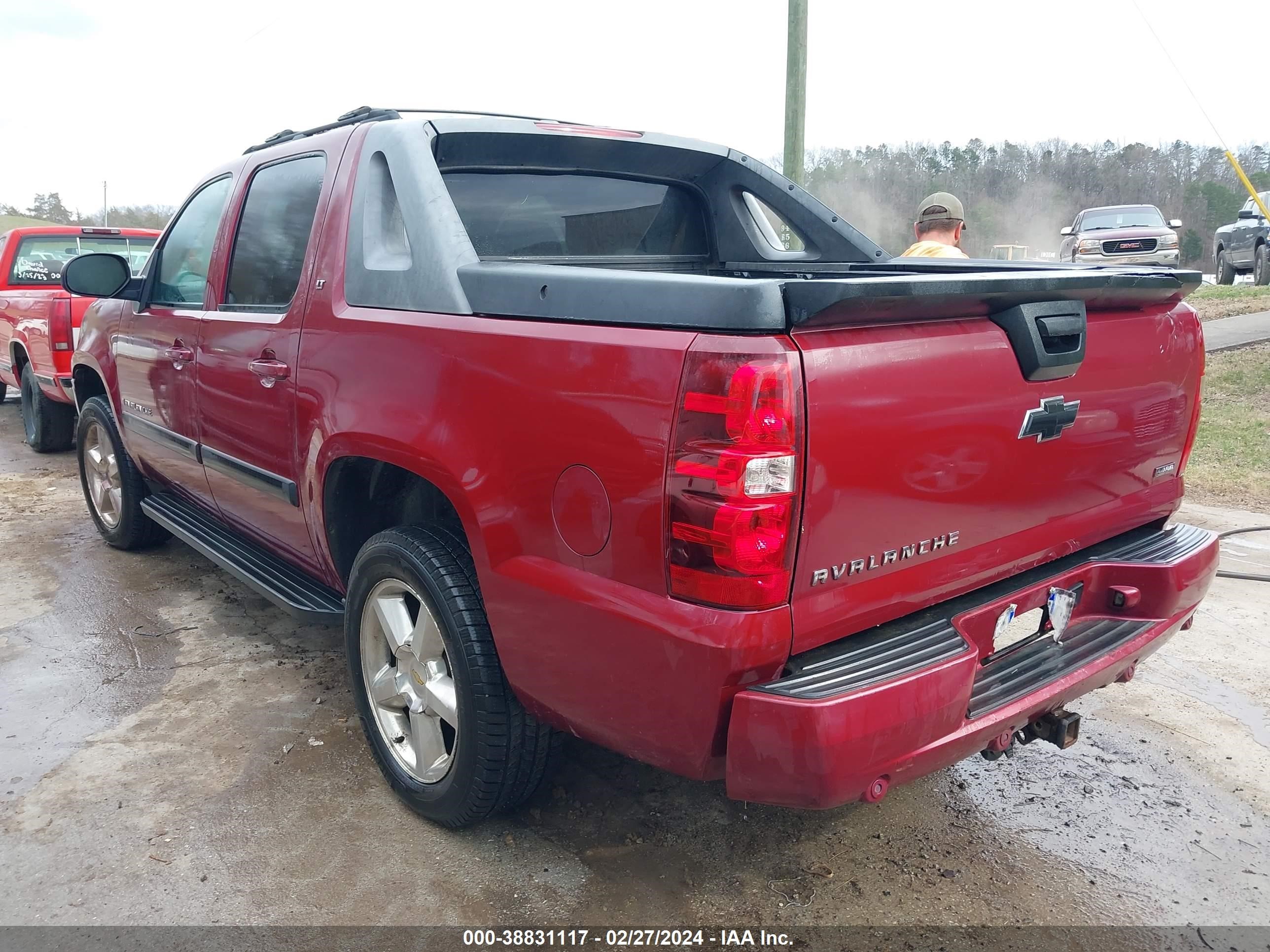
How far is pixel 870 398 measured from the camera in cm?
192

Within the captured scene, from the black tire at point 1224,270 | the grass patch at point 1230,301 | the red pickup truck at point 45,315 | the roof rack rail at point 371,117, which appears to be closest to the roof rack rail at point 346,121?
the roof rack rail at point 371,117

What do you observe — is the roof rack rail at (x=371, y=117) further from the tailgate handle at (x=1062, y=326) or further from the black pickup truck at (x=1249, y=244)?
the black pickup truck at (x=1249, y=244)

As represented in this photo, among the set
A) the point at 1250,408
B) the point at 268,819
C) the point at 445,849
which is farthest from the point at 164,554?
the point at 1250,408

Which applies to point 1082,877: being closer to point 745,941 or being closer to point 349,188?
point 745,941

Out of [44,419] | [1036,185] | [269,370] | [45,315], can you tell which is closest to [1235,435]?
[269,370]

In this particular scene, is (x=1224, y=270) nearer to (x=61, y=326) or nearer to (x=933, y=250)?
(x=933, y=250)

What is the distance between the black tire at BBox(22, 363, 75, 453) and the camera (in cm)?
819

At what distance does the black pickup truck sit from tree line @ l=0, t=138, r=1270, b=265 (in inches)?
936

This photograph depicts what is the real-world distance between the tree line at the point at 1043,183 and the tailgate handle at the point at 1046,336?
4173 cm

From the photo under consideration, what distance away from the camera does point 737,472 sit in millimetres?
1803

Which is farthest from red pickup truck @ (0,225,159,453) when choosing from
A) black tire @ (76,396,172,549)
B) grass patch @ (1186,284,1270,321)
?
grass patch @ (1186,284,1270,321)

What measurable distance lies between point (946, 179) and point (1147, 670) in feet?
165

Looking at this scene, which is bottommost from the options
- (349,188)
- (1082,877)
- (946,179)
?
(1082,877)

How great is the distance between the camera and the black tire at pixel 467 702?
7.90ft
